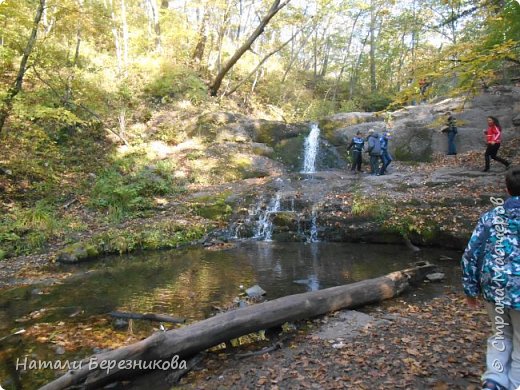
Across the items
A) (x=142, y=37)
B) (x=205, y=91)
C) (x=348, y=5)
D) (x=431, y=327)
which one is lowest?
(x=431, y=327)

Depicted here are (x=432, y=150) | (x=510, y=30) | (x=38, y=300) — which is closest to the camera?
(x=38, y=300)

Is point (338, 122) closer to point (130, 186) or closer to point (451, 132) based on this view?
point (451, 132)

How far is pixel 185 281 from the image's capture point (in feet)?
28.3

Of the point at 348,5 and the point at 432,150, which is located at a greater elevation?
the point at 348,5

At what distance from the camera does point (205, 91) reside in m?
23.3

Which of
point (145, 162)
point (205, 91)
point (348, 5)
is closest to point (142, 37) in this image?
point (205, 91)

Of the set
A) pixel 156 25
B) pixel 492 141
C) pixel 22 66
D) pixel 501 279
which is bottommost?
pixel 501 279

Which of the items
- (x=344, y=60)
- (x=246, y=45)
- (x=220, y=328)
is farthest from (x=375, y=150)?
(x=344, y=60)

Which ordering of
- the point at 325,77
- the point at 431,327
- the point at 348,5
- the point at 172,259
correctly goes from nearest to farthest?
the point at 431,327 < the point at 172,259 < the point at 348,5 < the point at 325,77

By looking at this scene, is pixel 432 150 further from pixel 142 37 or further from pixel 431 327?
pixel 142 37

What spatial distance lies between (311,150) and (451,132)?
698 cm

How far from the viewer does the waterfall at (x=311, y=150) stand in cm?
1986

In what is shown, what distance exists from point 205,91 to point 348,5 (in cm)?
1037

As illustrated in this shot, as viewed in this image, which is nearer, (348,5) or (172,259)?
(172,259)
